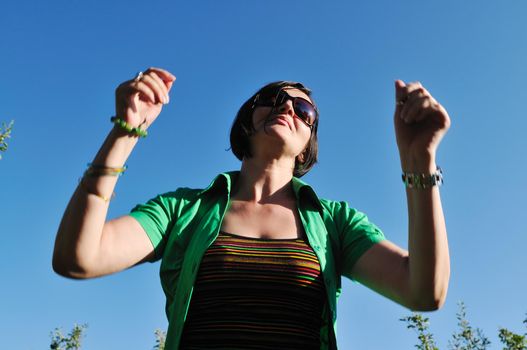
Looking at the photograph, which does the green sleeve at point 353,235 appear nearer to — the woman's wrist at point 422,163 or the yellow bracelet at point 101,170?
the woman's wrist at point 422,163

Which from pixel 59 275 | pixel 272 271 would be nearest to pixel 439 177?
pixel 272 271

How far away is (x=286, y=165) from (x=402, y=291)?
1.13 metres

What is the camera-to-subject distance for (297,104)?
3.12 metres

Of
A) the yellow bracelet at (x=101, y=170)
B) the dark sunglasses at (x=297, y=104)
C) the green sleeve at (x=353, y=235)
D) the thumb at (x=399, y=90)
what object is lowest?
the yellow bracelet at (x=101, y=170)

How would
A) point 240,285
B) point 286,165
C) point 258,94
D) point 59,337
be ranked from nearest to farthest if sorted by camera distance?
point 240,285 → point 286,165 → point 258,94 → point 59,337

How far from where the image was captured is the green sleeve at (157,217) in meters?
2.44

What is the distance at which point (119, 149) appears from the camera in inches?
83.4

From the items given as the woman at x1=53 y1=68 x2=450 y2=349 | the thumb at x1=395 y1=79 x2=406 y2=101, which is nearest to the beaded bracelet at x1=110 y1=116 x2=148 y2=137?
the woman at x1=53 y1=68 x2=450 y2=349

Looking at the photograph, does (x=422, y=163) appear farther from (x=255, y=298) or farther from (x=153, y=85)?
(x=153, y=85)

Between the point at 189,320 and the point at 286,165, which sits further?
the point at 286,165

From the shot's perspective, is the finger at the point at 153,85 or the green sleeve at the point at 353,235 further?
the green sleeve at the point at 353,235

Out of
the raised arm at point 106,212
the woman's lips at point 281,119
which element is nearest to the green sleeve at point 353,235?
the woman's lips at point 281,119

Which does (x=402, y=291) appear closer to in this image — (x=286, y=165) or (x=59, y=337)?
(x=286, y=165)

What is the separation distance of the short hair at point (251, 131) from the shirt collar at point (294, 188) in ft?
1.07
